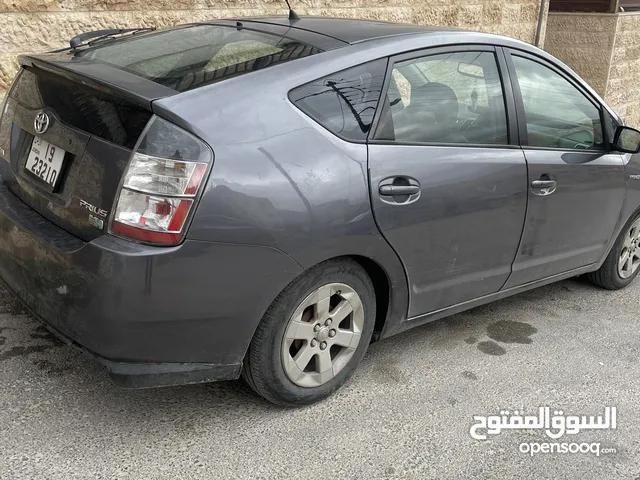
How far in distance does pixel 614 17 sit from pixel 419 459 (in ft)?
31.7

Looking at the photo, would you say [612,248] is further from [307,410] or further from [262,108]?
[262,108]

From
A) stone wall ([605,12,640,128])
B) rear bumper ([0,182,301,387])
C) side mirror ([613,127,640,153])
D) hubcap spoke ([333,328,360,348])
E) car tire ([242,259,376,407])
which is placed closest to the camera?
rear bumper ([0,182,301,387])

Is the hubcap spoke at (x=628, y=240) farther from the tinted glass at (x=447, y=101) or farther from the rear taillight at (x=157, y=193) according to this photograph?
the rear taillight at (x=157, y=193)

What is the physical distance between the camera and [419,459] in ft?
9.29

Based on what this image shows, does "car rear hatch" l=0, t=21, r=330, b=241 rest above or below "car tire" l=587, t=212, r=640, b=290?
above

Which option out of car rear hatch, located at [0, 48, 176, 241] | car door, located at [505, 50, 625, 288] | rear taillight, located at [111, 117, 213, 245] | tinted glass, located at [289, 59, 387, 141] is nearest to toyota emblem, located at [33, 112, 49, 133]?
car rear hatch, located at [0, 48, 176, 241]

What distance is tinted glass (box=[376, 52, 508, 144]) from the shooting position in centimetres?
312

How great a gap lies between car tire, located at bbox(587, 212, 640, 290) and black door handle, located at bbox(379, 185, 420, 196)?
2121 mm

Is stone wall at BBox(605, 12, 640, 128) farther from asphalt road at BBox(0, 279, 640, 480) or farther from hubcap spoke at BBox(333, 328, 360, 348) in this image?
hubcap spoke at BBox(333, 328, 360, 348)

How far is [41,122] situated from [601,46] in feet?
32.6

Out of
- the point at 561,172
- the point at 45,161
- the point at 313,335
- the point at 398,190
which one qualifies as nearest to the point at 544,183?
the point at 561,172

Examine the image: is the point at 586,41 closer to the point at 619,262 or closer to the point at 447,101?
the point at 619,262

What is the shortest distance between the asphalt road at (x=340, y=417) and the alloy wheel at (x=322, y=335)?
191 millimetres

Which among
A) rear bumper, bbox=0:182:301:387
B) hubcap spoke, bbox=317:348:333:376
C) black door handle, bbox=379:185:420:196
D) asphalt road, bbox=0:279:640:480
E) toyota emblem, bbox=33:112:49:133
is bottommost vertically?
asphalt road, bbox=0:279:640:480
